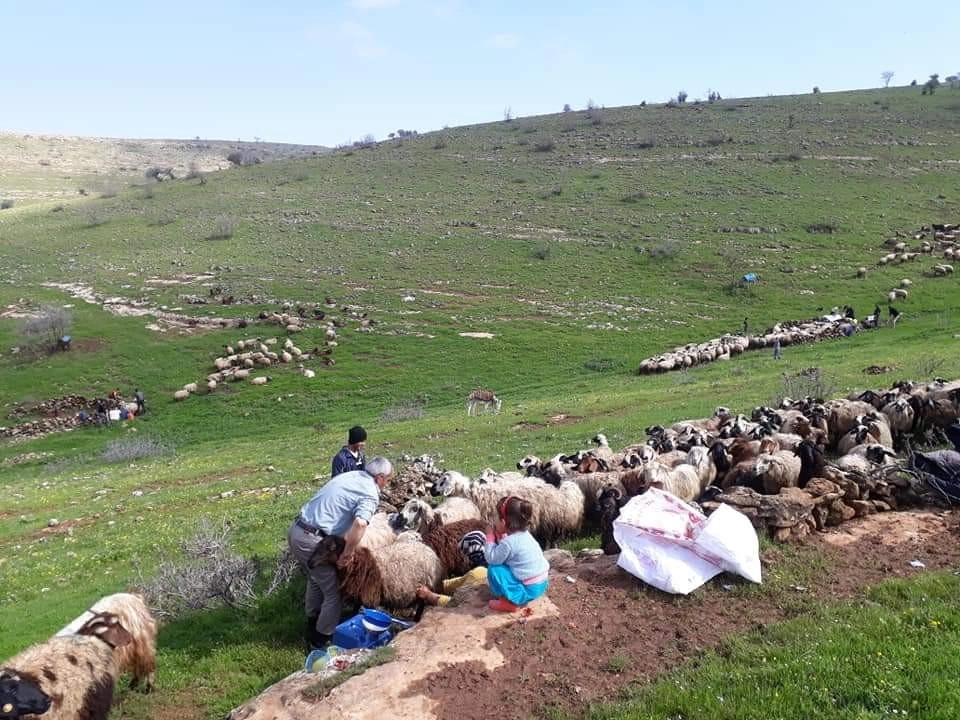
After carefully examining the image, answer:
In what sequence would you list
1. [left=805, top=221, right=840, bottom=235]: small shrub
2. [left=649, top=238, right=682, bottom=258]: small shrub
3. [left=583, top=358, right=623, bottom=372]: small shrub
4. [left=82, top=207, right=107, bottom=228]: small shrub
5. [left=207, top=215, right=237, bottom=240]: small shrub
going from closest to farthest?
[left=583, top=358, right=623, bottom=372]: small shrub, [left=649, top=238, right=682, bottom=258]: small shrub, [left=805, top=221, right=840, bottom=235]: small shrub, [left=207, top=215, right=237, bottom=240]: small shrub, [left=82, top=207, right=107, bottom=228]: small shrub

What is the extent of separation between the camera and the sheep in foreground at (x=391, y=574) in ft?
25.4

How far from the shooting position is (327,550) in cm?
737

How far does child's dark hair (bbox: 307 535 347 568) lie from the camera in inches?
290

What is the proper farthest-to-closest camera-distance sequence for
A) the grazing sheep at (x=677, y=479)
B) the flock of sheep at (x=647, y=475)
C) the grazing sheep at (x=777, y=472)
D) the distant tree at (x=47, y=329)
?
1. the distant tree at (x=47, y=329)
2. the grazing sheep at (x=677, y=479)
3. the grazing sheep at (x=777, y=472)
4. the flock of sheep at (x=647, y=475)

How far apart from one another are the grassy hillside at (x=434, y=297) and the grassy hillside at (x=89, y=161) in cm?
2513

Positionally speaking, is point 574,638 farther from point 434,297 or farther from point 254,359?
point 434,297

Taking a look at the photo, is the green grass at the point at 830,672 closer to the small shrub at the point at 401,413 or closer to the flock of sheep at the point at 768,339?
the small shrub at the point at 401,413

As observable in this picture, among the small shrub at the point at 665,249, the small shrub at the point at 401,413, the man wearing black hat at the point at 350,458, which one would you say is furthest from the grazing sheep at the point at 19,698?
the small shrub at the point at 665,249

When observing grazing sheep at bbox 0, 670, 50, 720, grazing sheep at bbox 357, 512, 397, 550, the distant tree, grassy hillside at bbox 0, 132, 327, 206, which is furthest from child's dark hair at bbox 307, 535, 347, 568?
grassy hillside at bbox 0, 132, 327, 206

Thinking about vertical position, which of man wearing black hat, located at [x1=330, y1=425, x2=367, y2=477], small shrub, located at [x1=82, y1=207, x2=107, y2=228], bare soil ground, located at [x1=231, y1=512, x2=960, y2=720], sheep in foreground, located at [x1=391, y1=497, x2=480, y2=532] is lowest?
sheep in foreground, located at [x1=391, y1=497, x2=480, y2=532]

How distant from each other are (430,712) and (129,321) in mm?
37588

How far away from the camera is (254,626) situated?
830 cm

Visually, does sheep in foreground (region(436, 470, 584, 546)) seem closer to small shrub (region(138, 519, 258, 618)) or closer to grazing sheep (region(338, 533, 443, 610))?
grazing sheep (region(338, 533, 443, 610))

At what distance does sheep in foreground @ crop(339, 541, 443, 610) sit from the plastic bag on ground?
2.33 m
